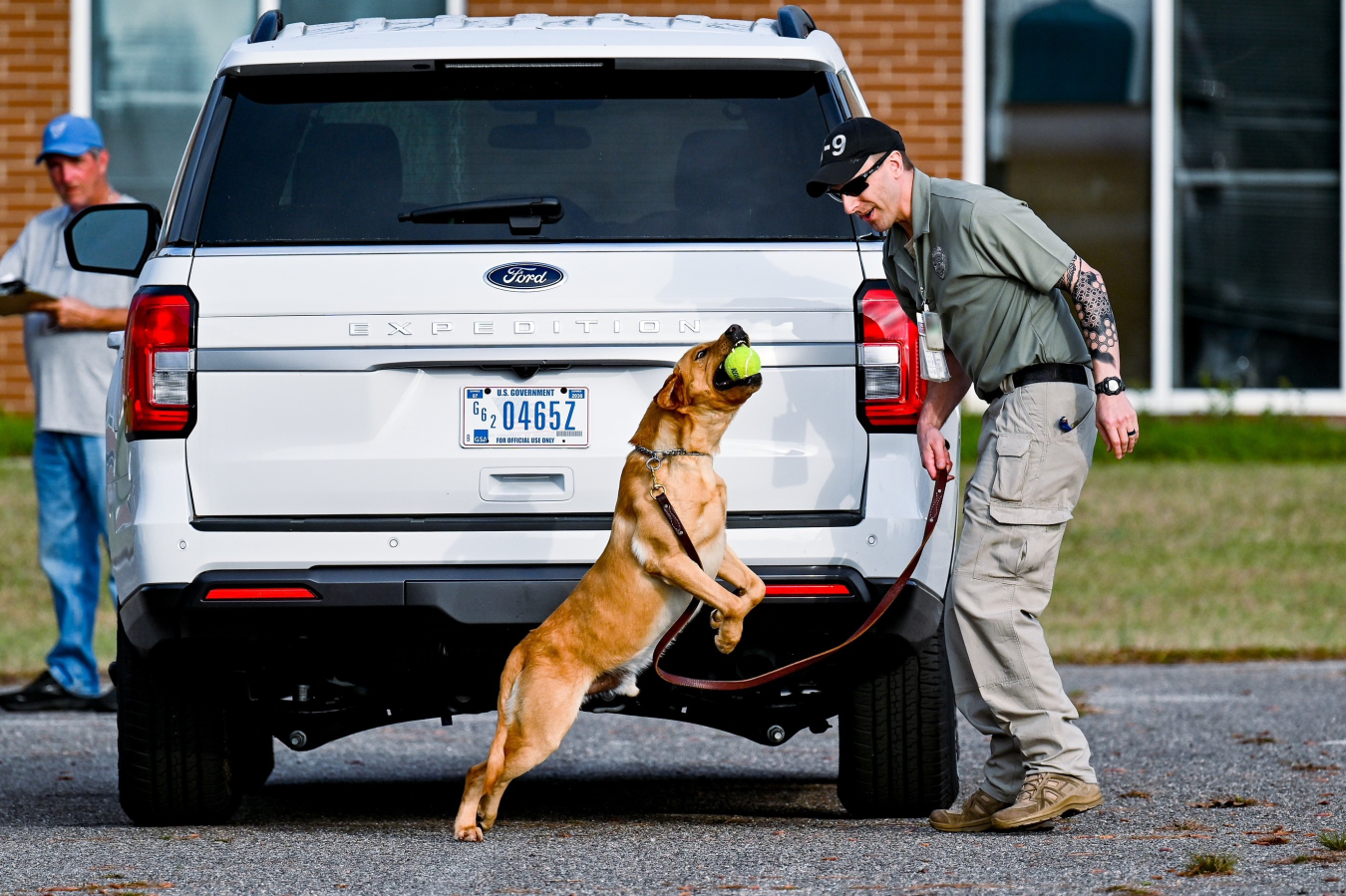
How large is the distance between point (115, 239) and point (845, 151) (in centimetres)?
222

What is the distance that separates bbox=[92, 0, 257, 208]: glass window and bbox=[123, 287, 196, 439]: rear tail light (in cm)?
933

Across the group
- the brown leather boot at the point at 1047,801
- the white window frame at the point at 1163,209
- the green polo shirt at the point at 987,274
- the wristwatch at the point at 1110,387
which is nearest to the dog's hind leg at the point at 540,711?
the brown leather boot at the point at 1047,801

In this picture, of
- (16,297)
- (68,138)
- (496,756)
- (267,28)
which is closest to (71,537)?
(16,297)

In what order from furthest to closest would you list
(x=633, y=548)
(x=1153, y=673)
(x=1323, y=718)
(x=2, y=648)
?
(x=2, y=648), (x=1153, y=673), (x=1323, y=718), (x=633, y=548)

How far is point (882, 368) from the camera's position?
475 cm

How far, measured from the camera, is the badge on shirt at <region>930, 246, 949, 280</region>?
4977 millimetres

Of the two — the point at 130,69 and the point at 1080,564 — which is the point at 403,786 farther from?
the point at 130,69

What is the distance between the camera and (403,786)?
6.42m

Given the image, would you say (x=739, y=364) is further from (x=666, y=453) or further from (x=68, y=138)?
(x=68, y=138)

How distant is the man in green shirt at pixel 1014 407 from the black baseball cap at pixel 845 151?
20 cm

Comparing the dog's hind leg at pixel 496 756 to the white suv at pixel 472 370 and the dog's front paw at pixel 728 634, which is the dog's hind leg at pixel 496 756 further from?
the dog's front paw at pixel 728 634

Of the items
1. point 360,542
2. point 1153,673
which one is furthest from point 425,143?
point 1153,673

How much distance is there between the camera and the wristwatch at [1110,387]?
4.86 m

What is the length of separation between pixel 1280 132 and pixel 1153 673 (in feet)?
20.7
